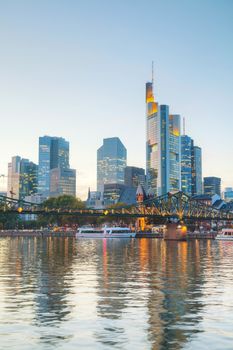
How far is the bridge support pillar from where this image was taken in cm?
18500

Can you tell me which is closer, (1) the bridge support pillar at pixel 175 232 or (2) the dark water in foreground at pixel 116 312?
(2) the dark water in foreground at pixel 116 312

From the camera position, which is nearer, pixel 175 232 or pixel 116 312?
pixel 116 312

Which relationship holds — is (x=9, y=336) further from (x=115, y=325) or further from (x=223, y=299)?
(x=223, y=299)

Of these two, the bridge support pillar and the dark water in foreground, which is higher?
the bridge support pillar

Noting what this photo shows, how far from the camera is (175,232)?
7362 inches

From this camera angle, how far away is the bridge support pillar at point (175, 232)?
607 feet

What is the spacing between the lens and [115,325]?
857 inches

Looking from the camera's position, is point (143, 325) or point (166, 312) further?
point (166, 312)

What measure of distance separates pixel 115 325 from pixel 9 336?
461cm

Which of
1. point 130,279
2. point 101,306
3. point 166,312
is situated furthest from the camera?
point 130,279

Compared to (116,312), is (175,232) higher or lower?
higher

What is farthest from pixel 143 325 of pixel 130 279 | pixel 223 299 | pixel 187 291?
pixel 130 279

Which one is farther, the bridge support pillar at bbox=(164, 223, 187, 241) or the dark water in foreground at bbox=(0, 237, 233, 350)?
the bridge support pillar at bbox=(164, 223, 187, 241)

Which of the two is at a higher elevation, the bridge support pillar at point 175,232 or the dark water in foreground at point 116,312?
the bridge support pillar at point 175,232
